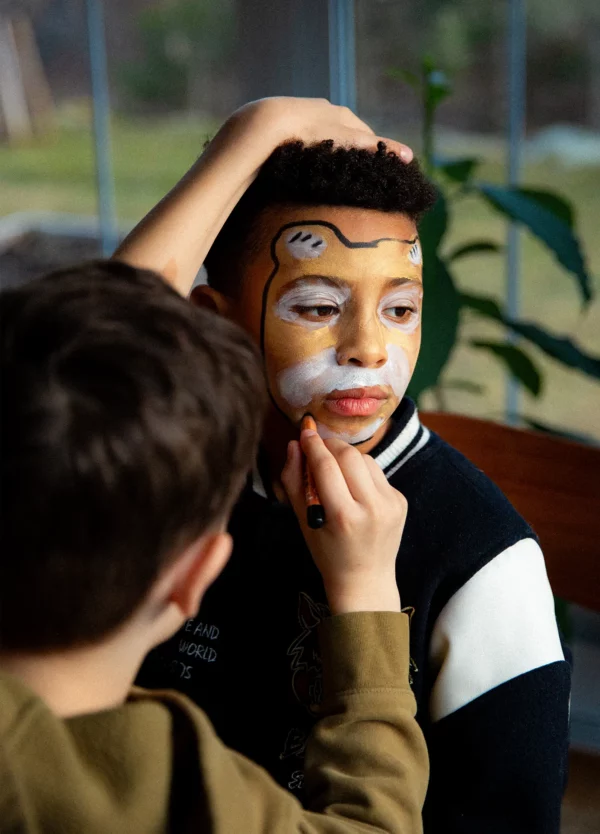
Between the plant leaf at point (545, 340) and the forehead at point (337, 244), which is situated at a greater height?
the forehead at point (337, 244)

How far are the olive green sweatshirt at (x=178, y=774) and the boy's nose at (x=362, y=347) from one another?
0.27m

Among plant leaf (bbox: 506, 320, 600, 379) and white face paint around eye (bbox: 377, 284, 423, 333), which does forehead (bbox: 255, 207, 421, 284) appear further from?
plant leaf (bbox: 506, 320, 600, 379)

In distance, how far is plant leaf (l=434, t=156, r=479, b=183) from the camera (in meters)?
1.38

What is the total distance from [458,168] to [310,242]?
690 mm

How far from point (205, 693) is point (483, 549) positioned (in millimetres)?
258

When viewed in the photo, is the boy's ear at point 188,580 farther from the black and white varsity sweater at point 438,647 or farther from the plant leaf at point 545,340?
the plant leaf at point 545,340

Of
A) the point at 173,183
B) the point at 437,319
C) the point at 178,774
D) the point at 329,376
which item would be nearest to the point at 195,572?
the point at 178,774

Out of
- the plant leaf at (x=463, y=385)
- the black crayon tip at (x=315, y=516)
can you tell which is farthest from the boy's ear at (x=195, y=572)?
the plant leaf at (x=463, y=385)

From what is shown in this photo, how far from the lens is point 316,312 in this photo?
77 centimetres

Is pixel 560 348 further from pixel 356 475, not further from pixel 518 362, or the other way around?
pixel 356 475

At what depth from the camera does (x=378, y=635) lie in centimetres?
63

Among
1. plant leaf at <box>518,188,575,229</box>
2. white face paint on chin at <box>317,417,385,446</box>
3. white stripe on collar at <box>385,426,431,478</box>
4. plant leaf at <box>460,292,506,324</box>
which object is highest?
white face paint on chin at <box>317,417,385,446</box>

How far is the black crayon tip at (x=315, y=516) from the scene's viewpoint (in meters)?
0.66

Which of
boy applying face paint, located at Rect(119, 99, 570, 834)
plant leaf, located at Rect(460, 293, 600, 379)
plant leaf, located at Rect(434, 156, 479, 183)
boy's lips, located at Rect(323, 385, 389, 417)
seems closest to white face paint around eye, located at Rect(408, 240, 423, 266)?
boy applying face paint, located at Rect(119, 99, 570, 834)
